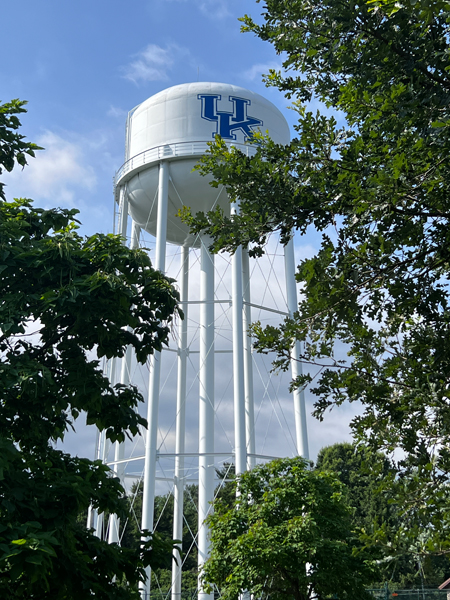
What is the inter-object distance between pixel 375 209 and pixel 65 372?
4982mm

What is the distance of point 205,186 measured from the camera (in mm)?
Result: 21156

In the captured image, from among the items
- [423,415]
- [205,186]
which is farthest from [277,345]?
[205,186]

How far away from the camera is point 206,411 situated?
786 inches

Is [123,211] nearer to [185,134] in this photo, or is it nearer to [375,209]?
[185,134]

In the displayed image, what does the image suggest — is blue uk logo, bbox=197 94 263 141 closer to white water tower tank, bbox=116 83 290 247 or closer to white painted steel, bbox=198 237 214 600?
white water tower tank, bbox=116 83 290 247

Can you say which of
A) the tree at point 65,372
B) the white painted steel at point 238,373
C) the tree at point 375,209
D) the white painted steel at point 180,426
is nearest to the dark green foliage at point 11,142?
the tree at point 65,372

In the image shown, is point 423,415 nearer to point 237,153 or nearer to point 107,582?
point 237,153

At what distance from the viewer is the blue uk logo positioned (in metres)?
21.6

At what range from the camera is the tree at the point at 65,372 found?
6.19 m

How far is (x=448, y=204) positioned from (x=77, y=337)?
4898mm

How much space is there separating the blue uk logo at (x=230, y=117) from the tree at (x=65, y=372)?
13541 millimetres

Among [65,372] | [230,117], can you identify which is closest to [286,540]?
[65,372]

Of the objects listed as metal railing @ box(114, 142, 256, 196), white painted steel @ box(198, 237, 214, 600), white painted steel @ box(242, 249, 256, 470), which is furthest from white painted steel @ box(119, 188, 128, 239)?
white painted steel @ box(242, 249, 256, 470)

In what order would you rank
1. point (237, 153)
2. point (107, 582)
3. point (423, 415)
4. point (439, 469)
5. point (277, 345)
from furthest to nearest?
1. point (107, 582)
2. point (237, 153)
3. point (277, 345)
4. point (423, 415)
5. point (439, 469)
